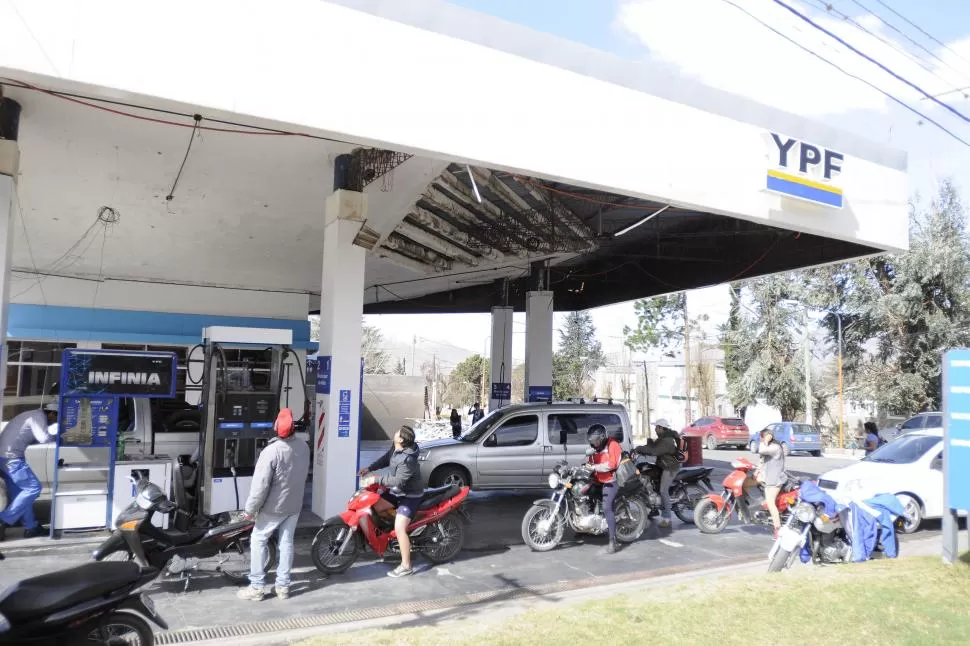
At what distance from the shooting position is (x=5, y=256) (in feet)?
24.5

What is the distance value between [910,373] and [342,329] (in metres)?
29.3

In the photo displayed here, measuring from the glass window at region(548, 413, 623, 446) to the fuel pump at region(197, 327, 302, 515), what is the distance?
4787mm

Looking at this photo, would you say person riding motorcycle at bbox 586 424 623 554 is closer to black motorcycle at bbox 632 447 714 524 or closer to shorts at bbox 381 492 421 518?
black motorcycle at bbox 632 447 714 524

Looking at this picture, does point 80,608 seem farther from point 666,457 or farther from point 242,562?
point 666,457

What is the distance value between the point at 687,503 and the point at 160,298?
12225 millimetres

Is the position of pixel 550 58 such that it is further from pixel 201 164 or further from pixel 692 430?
pixel 692 430

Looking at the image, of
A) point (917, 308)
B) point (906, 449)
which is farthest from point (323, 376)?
point (917, 308)

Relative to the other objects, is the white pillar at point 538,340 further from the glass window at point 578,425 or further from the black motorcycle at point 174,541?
the black motorcycle at point 174,541

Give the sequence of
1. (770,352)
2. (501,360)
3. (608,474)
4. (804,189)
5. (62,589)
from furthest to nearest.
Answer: (770,352) → (501,360) → (804,189) → (608,474) → (62,589)

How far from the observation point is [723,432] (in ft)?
97.1

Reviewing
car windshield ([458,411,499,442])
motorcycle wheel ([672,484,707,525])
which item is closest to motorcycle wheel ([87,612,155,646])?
car windshield ([458,411,499,442])

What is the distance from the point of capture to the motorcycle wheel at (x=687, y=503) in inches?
407

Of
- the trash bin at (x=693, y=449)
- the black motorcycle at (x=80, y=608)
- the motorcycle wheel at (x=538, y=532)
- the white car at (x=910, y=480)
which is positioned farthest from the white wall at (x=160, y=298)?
the white car at (x=910, y=480)

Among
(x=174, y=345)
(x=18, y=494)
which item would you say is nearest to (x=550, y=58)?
(x=18, y=494)
